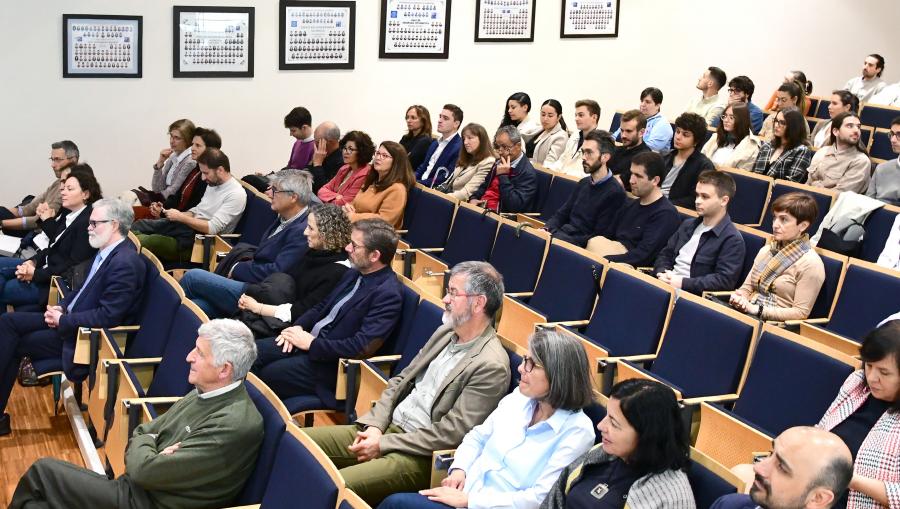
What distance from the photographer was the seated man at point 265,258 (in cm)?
487

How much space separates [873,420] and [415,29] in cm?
667

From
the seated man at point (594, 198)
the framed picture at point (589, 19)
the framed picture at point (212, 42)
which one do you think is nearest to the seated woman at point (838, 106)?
the framed picture at point (589, 19)

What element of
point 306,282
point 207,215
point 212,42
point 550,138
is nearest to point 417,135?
point 550,138

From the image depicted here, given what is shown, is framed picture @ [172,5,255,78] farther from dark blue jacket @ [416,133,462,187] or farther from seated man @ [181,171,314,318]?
seated man @ [181,171,314,318]

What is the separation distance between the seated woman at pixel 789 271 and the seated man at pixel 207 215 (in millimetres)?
3093

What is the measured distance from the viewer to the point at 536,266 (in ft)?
16.4

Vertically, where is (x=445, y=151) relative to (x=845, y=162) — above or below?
below

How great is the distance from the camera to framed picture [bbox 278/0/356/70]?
8367 millimetres

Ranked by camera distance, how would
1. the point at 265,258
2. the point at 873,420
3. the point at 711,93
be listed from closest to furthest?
the point at 873,420 < the point at 265,258 < the point at 711,93

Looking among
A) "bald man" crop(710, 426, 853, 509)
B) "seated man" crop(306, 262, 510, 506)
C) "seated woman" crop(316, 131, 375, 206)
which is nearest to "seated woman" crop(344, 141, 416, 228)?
"seated woman" crop(316, 131, 375, 206)

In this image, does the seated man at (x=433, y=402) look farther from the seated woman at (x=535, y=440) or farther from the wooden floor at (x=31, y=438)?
the wooden floor at (x=31, y=438)

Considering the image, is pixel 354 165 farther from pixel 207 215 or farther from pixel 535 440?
pixel 535 440

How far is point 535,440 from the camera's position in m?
2.99

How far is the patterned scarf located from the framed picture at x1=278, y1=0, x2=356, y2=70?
5.02 m
